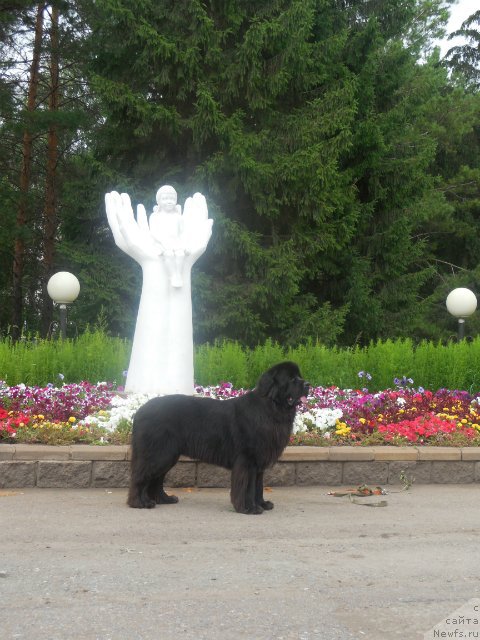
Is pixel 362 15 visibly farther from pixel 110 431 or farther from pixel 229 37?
pixel 110 431

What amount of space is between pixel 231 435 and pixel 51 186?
1823 centimetres

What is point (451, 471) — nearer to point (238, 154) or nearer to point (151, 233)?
point (151, 233)

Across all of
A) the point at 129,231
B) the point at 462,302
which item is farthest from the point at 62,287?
the point at 462,302

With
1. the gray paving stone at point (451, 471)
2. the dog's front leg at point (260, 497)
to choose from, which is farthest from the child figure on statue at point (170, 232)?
the gray paving stone at point (451, 471)

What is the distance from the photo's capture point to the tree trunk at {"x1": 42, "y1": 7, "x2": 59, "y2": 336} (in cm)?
2235

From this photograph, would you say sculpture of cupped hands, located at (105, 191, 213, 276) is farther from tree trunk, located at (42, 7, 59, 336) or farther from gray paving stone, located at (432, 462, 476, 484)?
tree trunk, located at (42, 7, 59, 336)

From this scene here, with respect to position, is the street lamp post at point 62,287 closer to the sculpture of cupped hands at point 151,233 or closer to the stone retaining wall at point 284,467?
the sculpture of cupped hands at point 151,233

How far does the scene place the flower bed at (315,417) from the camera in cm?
727

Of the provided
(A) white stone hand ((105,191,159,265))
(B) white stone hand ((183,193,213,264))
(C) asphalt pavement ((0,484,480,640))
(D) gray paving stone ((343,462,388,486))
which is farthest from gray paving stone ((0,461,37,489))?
(B) white stone hand ((183,193,213,264))

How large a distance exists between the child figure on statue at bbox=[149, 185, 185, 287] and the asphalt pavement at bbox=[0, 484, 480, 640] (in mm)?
2918

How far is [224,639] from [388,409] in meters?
5.48

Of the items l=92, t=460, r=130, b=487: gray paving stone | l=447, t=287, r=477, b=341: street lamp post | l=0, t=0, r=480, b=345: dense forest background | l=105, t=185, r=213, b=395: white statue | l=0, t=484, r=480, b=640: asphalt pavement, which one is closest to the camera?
l=0, t=484, r=480, b=640: asphalt pavement

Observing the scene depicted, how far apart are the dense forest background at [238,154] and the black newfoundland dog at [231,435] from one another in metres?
9.85

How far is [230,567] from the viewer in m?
4.50
